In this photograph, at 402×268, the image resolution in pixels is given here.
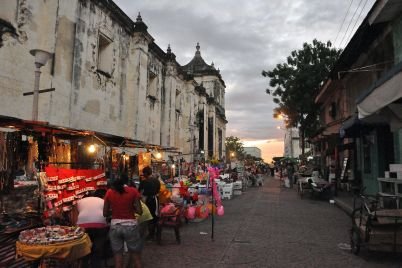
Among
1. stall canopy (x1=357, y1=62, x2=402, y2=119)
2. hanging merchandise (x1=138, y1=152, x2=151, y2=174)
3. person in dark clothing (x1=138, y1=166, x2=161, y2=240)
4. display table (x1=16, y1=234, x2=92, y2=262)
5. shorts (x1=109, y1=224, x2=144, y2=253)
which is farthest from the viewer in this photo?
hanging merchandise (x1=138, y1=152, x2=151, y2=174)

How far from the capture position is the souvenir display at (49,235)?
468 cm

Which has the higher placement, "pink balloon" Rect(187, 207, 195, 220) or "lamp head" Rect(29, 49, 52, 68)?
"lamp head" Rect(29, 49, 52, 68)

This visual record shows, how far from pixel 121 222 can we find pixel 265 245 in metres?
3.74

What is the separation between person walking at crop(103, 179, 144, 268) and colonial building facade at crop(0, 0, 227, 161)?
227 inches

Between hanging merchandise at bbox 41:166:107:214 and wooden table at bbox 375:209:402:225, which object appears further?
hanging merchandise at bbox 41:166:107:214

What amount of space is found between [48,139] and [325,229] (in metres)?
7.73

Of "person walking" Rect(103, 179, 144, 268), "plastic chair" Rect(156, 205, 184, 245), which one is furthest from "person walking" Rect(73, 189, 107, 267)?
"plastic chair" Rect(156, 205, 184, 245)

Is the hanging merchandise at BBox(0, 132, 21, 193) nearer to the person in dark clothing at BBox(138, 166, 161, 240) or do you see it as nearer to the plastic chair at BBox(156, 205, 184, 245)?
the person in dark clothing at BBox(138, 166, 161, 240)

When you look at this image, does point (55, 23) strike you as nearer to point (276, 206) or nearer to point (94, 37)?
point (94, 37)

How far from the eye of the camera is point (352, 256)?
7.06 meters

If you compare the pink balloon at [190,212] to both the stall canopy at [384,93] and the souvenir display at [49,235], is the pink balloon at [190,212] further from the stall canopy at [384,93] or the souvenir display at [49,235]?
the stall canopy at [384,93]

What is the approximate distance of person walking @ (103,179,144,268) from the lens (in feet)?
18.5

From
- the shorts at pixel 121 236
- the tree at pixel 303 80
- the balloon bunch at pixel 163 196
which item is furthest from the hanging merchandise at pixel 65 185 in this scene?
the tree at pixel 303 80

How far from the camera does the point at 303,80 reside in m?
27.4
